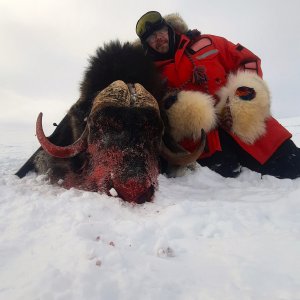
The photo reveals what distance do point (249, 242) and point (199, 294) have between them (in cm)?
54

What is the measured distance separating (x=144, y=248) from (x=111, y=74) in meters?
1.91

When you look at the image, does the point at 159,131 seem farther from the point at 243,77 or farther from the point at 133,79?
the point at 243,77

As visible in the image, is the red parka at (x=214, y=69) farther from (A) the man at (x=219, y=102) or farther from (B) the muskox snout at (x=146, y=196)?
(B) the muskox snout at (x=146, y=196)

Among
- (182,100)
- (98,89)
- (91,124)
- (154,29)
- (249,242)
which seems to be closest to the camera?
(249,242)

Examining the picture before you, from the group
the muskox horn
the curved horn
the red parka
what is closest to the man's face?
the red parka

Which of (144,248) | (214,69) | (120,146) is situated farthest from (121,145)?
(214,69)

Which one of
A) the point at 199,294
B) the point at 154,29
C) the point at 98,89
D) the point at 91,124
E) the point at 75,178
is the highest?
the point at 154,29

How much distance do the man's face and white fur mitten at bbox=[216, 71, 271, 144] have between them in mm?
845

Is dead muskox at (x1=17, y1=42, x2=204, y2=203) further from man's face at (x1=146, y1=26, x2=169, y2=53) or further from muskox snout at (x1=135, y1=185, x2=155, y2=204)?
man's face at (x1=146, y1=26, x2=169, y2=53)

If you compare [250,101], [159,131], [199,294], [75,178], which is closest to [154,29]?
[250,101]

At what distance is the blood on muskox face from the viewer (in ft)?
7.54

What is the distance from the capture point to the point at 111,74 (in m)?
3.05

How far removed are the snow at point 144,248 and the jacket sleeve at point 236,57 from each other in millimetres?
1903

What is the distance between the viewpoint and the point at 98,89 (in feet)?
9.88
